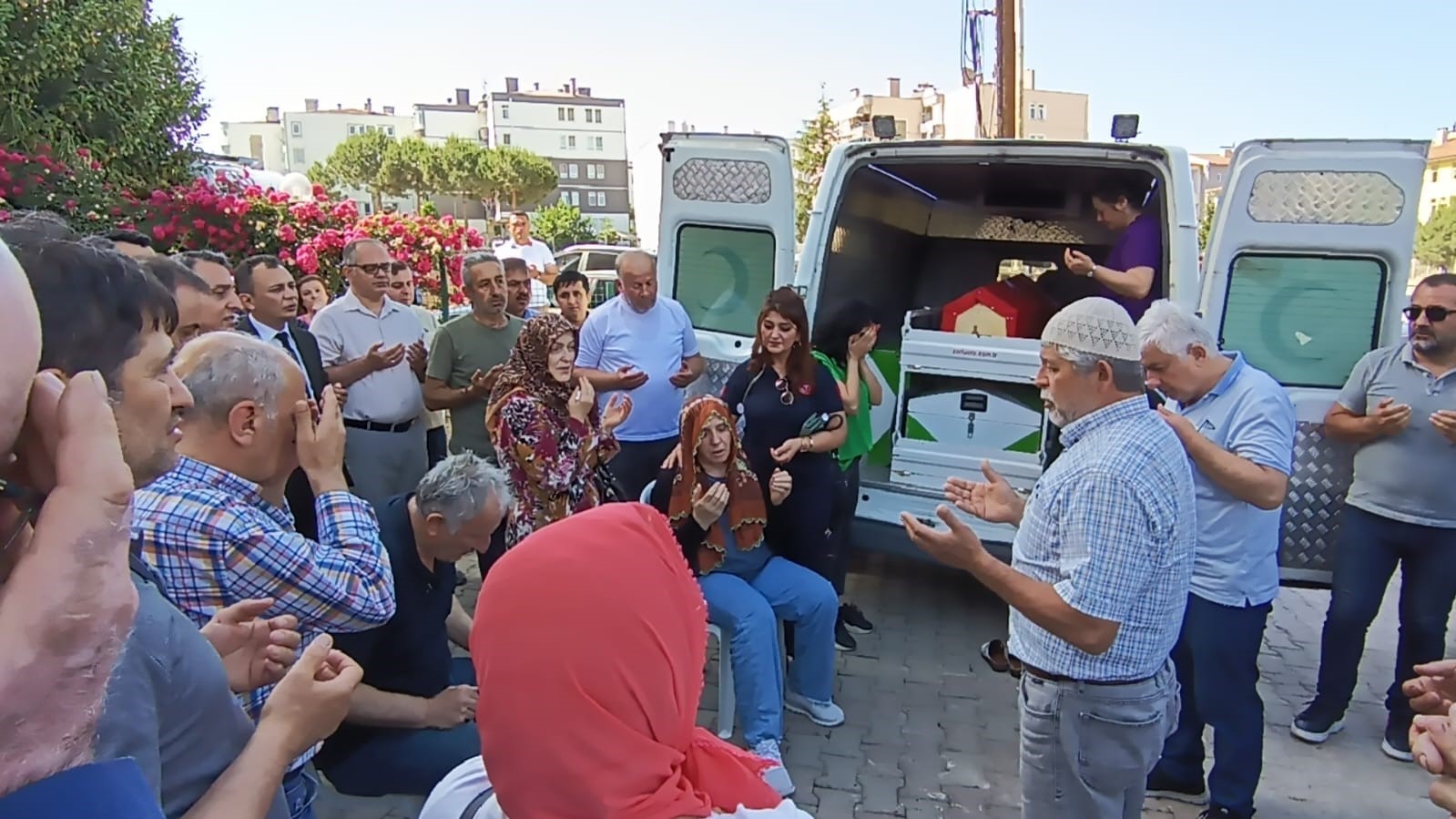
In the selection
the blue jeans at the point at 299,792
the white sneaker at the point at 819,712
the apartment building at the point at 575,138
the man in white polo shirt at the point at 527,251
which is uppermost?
the apartment building at the point at 575,138

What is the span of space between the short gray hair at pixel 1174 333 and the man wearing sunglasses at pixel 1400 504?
1.04m

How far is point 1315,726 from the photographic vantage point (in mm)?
3566

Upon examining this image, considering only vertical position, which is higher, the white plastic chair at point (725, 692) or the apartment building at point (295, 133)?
the apartment building at point (295, 133)

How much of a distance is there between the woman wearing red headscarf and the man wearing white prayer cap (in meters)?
0.93

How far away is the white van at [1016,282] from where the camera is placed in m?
3.54

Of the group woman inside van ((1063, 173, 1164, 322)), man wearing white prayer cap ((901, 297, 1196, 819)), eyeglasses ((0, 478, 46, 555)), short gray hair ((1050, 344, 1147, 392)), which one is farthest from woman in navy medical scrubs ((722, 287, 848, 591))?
eyeglasses ((0, 478, 46, 555))

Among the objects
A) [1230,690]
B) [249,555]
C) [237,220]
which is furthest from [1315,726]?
[237,220]

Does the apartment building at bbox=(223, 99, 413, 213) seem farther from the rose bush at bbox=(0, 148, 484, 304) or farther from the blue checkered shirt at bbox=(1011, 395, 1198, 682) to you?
the blue checkered shirt at bbox=(1011, 395, 1198, 682)

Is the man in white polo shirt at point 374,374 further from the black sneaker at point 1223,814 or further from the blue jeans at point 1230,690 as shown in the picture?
the black sneaker at point 1223,814

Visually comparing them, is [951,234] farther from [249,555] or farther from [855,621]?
[249,555]

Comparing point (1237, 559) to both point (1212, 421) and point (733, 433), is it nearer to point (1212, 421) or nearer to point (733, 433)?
point (1212, 421)

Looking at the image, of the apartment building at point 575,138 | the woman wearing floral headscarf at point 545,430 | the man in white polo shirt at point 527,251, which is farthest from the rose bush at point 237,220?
the apartment building at point 575,138

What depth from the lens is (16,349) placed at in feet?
1.98

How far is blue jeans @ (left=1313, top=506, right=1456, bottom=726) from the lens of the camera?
3.28 m
